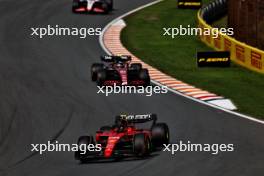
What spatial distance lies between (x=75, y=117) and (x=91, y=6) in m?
24.6

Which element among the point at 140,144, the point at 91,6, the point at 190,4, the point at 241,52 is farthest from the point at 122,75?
the point at 190,4

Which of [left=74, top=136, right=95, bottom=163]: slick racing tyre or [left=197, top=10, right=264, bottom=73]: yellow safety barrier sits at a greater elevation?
[left=197, top=10, right=264, bottom=73]: yellow safety barrier

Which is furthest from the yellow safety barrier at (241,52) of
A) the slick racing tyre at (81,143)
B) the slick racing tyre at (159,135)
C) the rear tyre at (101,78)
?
the slick racing tyre at (81,143)

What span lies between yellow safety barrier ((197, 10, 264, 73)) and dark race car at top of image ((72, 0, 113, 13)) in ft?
34.8

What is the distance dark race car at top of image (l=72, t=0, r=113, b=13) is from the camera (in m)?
56.1

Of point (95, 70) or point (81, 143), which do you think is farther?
point (95, 70)

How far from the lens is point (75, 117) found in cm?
3234

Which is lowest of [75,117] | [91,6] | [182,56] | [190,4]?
[75,117]

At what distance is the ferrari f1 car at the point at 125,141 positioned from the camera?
1019 inches

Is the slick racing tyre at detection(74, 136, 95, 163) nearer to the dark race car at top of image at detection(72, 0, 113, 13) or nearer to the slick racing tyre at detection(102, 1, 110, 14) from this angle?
the dark race car at top of image at detection(72, 0, 113, 13)

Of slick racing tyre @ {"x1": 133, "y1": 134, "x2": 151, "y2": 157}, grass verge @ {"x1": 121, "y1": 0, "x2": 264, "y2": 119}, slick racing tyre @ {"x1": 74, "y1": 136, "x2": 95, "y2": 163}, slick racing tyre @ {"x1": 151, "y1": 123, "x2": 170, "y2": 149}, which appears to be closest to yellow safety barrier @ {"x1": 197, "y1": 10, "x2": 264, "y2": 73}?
grass verge @ {"x1": 121, "y1": 0, "x2": 264, "y2": 119}

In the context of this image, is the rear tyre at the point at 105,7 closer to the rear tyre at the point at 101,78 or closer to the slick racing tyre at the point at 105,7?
the slick racing tyre at the point at 105,7

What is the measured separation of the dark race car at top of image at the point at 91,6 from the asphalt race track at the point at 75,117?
21.6ft

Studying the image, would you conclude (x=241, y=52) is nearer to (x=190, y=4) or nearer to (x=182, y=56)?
(x=182, y=56)
